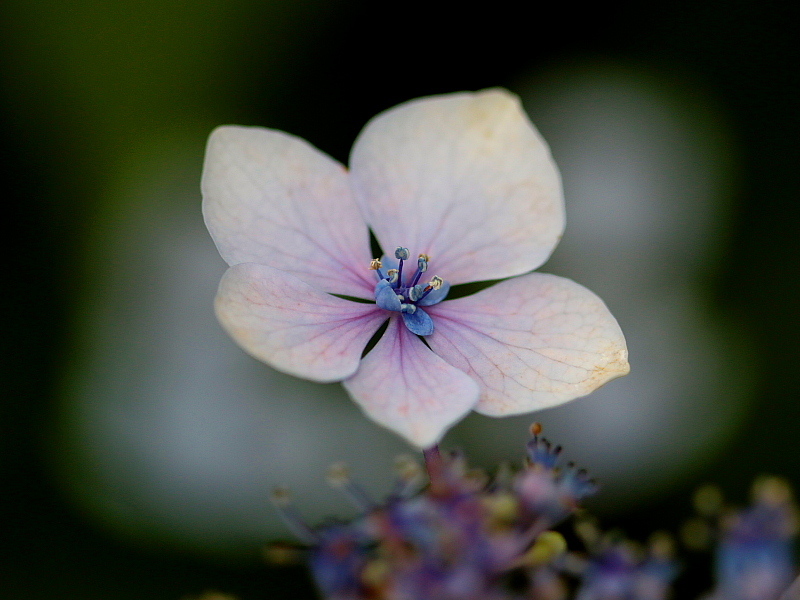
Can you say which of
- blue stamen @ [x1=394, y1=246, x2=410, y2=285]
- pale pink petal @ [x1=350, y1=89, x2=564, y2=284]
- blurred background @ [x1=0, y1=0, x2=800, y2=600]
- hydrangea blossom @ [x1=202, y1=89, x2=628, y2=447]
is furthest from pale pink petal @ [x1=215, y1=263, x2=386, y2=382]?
blurred background @ [x1=0, y1=0, x2=800, y2=600]

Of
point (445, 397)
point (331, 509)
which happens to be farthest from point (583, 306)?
point (331, 509)

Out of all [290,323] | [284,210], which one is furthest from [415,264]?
[290,323]

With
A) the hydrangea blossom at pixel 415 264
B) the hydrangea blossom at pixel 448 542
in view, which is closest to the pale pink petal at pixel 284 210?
the hydrangea blossom at pixel 415 264

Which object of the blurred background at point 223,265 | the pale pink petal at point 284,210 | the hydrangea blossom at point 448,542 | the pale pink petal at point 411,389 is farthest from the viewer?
the blurred background at point 223,265

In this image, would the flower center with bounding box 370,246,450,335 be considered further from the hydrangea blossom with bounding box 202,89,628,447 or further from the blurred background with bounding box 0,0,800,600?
the blurred background with bounding box 0,0,800,600

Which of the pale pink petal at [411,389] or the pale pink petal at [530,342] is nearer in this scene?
the pale pink petal at [411,389]

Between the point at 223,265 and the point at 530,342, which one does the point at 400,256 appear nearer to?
the point at 530,342

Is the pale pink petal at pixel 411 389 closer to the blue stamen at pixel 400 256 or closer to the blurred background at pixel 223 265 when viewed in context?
the blue stamen at pixel 400 256
